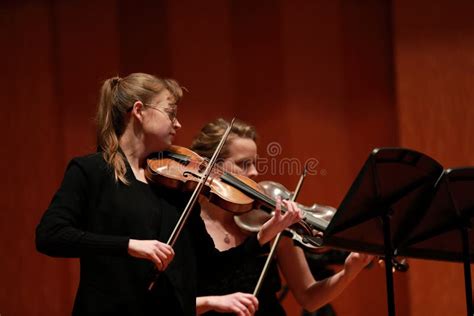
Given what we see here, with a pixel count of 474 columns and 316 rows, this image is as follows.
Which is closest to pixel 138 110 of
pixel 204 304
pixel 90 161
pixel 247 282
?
pixel 90 161

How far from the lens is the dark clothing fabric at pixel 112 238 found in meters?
1.59

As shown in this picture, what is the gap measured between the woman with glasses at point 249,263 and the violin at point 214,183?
7.4 inches

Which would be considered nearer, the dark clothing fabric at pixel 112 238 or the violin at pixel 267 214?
the dark clothing fabric at pixel 112 238

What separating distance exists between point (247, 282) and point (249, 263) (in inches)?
→ 2.9

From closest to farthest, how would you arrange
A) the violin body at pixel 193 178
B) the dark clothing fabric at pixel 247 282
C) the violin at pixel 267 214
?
the violin body at pixel 193 178
the dark clothing fabric at pixel 247 282
the violin at pixel 267 214

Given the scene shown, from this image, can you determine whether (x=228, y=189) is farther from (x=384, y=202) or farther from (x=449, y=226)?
(x=449, y=226)

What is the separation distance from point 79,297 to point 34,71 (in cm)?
222

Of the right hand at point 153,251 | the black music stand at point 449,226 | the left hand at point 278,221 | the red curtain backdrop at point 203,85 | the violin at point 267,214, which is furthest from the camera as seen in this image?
the red curtain backdrop at point 203,85

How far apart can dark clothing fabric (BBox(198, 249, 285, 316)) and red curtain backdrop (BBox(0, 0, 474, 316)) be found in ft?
4.03

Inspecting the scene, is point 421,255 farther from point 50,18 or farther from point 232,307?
point 50,18

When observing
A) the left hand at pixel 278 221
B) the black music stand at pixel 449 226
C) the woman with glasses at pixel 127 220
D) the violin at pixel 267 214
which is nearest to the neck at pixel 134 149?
the woman with glasses at pixel 127 220

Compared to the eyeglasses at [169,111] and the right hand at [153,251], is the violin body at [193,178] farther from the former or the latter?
the right hand at [153,251]

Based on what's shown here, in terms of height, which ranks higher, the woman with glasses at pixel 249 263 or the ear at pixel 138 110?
the ear at pixel 138 110

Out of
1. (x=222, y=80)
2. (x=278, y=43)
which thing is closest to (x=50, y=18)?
(x=222, y=80)
